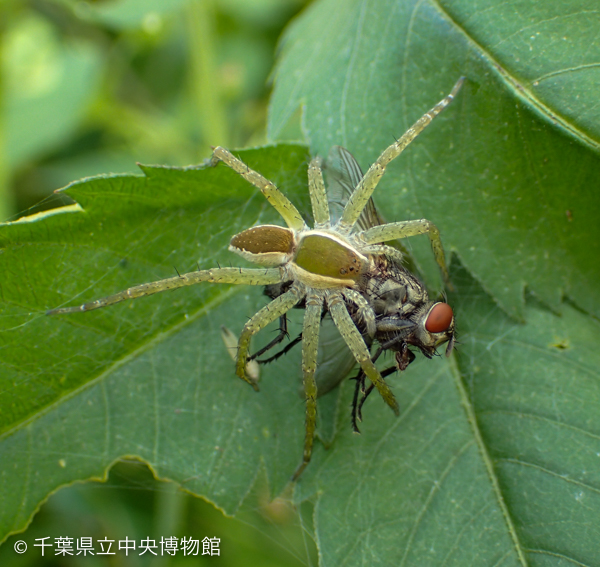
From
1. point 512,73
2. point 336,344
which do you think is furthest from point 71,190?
point 512,73

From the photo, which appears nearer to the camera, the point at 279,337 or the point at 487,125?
the point at 487,125

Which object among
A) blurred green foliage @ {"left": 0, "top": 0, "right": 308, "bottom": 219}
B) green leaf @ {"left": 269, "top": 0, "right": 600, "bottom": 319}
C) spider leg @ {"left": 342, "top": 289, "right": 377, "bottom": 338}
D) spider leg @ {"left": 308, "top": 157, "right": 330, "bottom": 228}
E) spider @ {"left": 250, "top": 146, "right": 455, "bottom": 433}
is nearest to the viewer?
green leaf @ {"left": 269, "top": 0, "right": 600, "bottom": 319}

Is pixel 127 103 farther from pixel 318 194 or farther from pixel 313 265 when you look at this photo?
pixel 313 265

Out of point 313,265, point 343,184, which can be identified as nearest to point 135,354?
point 313,265

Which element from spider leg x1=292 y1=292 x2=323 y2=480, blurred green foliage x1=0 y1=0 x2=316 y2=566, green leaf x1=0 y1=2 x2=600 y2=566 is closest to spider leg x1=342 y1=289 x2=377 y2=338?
spider leg x1=292 y1=292 x2=323 y2=480

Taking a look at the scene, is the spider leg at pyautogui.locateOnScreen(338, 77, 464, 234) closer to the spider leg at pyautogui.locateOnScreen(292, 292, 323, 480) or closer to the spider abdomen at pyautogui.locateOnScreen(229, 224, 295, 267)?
the spider abdomen at pyautogui.locateOnScreen(229, 224, 295, 267)
